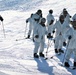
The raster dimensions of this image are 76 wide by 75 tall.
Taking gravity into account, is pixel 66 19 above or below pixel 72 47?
above

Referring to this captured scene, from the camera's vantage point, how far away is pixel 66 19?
604 inches

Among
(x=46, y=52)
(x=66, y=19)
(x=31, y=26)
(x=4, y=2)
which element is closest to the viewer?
(x=46, y=52)

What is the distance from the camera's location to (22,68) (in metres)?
11.0

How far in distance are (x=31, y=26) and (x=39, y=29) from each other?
608 centimetres

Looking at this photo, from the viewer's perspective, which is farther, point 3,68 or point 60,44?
point 60,44

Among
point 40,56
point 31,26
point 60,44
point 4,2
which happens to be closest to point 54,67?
point 40,56

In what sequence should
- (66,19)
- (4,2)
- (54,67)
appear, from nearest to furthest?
1. (54,67)
2. (66,19)
3. (4,2)

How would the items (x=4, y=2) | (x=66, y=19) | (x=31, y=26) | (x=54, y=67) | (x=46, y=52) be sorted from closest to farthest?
(x=54, y=67), (x=46, y=52), (x=66, y=19), (x=31, y=26), (x=4, y=2)

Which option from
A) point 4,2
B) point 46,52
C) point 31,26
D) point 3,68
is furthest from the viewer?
point 4,2

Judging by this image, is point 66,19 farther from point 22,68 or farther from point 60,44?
point 22,68

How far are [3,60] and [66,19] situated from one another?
457 cm

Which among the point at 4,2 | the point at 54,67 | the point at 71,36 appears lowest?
the point at 54,67

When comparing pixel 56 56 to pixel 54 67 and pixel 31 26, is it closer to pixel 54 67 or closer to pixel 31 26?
pixel 54 67

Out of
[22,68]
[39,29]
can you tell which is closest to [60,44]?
[39,29]
